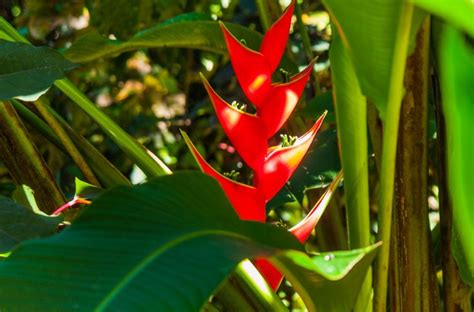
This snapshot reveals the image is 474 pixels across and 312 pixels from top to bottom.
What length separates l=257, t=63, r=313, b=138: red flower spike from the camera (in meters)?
0.72

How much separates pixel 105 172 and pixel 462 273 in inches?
14.8

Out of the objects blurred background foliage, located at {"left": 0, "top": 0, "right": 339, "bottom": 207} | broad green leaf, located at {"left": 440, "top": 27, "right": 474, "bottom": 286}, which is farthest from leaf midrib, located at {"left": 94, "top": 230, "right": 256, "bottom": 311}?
blurred background foliage, located at {"left": 0, "top": 0, "right": 339, "bottom": 207}

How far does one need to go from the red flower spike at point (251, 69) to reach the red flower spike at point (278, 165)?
2.0 inches

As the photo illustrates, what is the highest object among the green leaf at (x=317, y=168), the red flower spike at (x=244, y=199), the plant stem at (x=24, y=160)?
the red flower spike at (x=244, y=199)

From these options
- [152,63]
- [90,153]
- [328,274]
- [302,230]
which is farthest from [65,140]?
[152,63]

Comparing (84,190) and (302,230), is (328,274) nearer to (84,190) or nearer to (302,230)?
(302,230)

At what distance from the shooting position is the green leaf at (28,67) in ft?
2.45

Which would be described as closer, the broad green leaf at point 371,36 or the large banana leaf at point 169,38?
the broad green leaf at point 371,36

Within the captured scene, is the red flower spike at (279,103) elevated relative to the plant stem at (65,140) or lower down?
elevated

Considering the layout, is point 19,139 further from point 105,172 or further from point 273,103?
point 273,103

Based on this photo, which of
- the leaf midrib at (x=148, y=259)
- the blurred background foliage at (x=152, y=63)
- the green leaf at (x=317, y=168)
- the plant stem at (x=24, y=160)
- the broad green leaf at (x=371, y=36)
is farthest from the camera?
the blurred background foliage at (x=152, y=63)

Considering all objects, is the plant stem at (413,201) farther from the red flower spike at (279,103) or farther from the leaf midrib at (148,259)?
the leaf midrib at (148,259)

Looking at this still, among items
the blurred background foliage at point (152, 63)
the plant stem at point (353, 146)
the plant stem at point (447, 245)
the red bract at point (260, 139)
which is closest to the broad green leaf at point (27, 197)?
the red bract at point (260, 139)

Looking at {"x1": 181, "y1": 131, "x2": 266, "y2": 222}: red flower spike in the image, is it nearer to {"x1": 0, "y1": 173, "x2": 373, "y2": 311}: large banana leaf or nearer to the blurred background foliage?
{"x1": 0, "y1": 173, "x2": 373, "y2": 311}: large banana leaf
